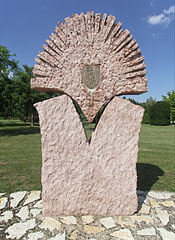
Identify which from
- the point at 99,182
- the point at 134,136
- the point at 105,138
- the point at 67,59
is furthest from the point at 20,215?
the point at 67,59

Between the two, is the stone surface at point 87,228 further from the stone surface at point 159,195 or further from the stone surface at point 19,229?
the stone surface at point 159,195

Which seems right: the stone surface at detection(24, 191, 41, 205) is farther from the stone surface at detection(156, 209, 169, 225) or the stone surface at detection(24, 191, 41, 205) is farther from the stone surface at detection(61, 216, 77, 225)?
the stone surface at detection(156, 209, 169, 225)

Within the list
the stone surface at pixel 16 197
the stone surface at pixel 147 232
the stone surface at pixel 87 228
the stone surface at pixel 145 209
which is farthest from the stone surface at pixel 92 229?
the stone surface at pixel 16 197

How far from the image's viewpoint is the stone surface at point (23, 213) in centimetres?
272

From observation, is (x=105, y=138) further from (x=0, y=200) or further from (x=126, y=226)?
(x=0, y=200)

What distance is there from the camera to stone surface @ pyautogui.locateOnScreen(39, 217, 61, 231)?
249 cm

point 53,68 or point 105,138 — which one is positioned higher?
point 53,68

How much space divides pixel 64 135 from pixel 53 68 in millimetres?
1052

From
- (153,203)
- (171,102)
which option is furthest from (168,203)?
(171,102)

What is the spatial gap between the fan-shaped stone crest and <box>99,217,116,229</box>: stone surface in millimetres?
1580

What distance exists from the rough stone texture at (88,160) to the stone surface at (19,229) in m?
0.28

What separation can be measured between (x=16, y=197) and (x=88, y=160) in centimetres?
172

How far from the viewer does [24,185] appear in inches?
161

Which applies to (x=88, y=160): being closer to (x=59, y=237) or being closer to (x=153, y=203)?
(x=59, y=237)
